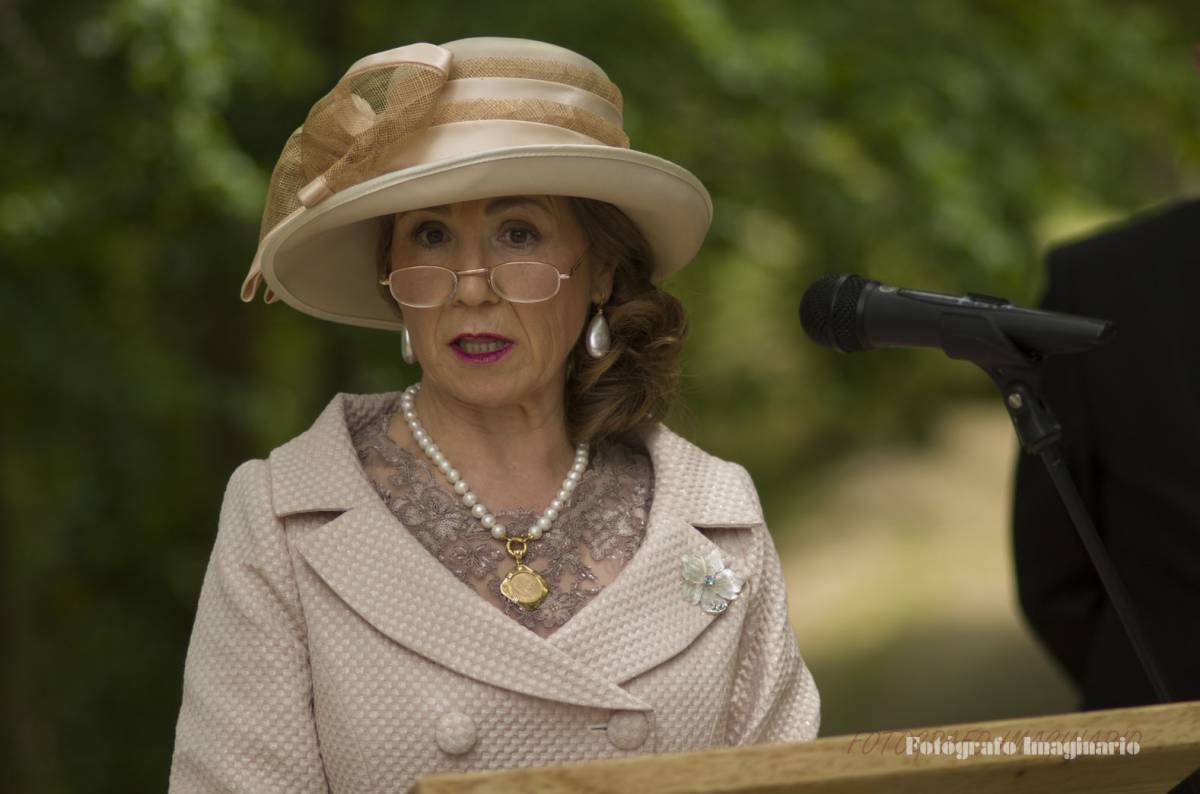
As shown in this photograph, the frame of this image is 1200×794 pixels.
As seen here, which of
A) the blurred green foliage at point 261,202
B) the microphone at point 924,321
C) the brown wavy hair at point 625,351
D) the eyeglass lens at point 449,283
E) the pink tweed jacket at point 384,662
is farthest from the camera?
the blurred green foliage at point 261,202

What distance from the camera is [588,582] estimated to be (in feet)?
8.16

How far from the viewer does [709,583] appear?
2.52 meters

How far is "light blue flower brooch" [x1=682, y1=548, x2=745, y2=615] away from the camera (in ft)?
8.21

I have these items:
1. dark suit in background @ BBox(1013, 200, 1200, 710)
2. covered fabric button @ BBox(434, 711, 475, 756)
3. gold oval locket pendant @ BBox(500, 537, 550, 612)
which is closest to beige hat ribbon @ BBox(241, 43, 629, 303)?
gold oval locket pendant @ BBox(500, 537, 550, 612)

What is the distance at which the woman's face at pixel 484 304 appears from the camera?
2.44 metres

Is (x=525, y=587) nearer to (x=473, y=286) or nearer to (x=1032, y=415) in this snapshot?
(x=473, y=286)

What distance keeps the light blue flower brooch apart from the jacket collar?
14 mm

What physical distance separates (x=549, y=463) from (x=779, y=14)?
435cm

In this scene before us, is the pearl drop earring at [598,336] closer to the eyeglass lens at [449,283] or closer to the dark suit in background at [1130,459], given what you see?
the eyeglass lens at [449,283]

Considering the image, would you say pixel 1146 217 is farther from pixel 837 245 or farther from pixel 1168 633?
pixel 837 245

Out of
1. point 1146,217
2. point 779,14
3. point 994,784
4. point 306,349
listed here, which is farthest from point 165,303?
point 994,784

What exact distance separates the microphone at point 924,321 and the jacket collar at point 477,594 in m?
0.48

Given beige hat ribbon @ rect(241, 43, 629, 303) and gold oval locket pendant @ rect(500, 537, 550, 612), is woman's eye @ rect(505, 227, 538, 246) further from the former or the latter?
gold oval locket pendant @ rect(500, 537, 550, 612)

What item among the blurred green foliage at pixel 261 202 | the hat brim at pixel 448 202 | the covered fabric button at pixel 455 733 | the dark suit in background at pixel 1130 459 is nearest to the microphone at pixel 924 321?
the hat brim at pixel 448 202
